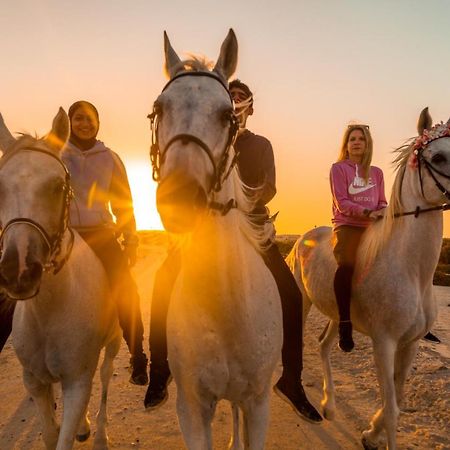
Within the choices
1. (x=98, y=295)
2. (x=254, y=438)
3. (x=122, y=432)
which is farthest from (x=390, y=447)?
(x=98, y=295)

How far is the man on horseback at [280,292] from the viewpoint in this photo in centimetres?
335

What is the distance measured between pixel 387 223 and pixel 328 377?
2.43m

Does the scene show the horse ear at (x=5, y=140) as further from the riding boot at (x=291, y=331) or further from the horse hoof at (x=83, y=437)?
the horse hoof at (x=83, y=437)

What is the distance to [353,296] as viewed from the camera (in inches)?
201

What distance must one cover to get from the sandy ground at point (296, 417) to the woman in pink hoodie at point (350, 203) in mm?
1099

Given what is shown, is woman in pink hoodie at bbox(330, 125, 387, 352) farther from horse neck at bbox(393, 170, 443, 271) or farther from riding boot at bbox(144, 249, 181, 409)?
riding boot at bbox(144, 249, 181, 409)

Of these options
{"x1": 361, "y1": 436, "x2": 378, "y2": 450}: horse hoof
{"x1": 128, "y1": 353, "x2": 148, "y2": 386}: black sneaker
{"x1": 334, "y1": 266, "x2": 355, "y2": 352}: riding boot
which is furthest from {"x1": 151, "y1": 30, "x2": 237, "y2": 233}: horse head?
{"x1": 361, "y1": 436, "x2": 378, "y2": 450}: horse hoof

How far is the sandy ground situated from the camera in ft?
15.7

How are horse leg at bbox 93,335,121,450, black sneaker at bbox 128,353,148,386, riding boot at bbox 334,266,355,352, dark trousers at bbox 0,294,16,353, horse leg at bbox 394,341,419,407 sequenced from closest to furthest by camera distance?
1. dark trousers at bbox 0,294,16,353
2. black sneaker at bbox 128,353,148,386
3. horse leg at bbox 93,335,121,450
4. horse leg at bbox 394,341,419,407
5. riding boot at bbox 334,266,355,352

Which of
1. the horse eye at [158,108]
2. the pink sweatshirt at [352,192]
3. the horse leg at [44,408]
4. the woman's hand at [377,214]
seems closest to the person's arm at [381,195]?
the pink sweatshirt at [352,192]

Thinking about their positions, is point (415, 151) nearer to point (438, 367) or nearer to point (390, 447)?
point (390, 447)

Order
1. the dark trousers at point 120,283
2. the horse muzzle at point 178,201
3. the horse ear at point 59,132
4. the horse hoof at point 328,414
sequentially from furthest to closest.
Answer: the horse hoof at point 328,414, the dark trousers at point 120,283, the horse ear at point 59,132, the horse muzzle at point 178,201

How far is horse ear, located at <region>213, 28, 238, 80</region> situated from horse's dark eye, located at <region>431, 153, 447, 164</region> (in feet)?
9.65

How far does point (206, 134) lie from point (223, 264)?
2.81 ft
